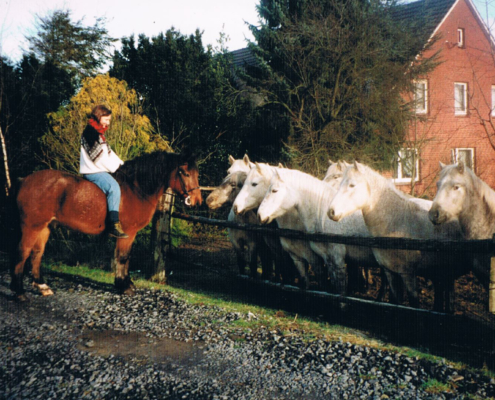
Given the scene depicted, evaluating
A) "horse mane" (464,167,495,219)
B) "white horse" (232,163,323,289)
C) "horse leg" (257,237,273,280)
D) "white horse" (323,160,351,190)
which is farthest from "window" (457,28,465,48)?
"horse mane" (464,167,495,219)

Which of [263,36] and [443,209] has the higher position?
[263,36]

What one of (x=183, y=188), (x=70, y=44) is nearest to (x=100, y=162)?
(x=183, y=188)

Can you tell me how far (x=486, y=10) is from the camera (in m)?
7.74

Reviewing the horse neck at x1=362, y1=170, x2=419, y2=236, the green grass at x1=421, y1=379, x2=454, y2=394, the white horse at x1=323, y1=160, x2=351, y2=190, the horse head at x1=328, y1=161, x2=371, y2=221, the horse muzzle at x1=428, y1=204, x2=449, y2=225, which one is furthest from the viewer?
the white horse at x1=323, y1=160, x2=351, y2=190

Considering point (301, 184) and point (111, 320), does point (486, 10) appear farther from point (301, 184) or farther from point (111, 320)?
point (111, 320)

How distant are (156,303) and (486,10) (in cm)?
754

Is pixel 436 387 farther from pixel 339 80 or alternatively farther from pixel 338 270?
pixel 339 80

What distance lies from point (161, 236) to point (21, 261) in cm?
231

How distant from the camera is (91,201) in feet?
20.5

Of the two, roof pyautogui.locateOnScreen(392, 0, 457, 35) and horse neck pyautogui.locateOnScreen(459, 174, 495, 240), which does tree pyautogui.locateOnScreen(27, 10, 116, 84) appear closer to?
roof pyautogui.locateOnScreen(392, 0, 457, 35)

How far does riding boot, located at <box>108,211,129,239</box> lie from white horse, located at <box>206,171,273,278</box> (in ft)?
4.58

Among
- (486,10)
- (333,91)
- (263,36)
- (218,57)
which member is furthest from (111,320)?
(218,57)

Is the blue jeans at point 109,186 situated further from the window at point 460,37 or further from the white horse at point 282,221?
the window at point 460,37

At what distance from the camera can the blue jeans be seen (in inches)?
246
